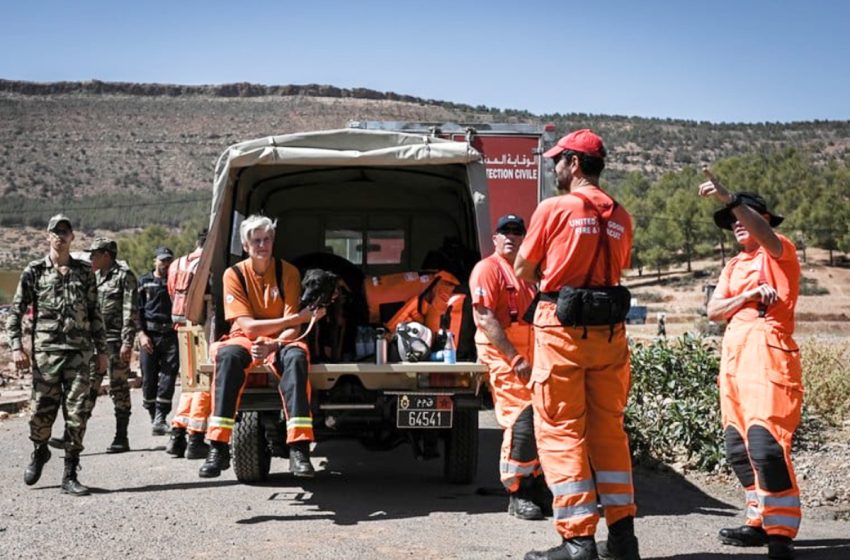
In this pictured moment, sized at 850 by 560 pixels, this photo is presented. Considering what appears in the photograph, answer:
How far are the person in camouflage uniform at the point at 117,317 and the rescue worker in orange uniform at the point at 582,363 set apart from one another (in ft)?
18.2

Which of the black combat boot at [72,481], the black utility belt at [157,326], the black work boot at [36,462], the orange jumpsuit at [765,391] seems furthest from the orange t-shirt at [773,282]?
the black utility belt at [157,326]

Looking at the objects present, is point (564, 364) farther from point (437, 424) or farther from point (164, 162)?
point (164, 162)

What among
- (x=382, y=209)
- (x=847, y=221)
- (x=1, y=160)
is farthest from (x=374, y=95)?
(x=382, y=209)

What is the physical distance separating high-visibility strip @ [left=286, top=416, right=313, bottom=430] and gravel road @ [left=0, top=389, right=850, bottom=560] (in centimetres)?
57

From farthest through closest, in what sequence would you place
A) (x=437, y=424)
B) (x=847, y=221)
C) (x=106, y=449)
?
(x=847, y=221) < (x=106, y=449) < (x=437, y=424)

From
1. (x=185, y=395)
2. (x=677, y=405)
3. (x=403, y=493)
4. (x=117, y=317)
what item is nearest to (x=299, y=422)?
(x=403, y=493)

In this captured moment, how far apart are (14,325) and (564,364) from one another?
15.3 feet

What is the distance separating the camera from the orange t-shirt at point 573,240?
18.1 feet

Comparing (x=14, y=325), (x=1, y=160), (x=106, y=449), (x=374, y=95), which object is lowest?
(x=106, y=449)

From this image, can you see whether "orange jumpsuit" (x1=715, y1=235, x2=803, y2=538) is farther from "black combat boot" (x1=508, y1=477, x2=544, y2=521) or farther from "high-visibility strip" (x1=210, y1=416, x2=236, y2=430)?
"high-visibility strip" (x1=210, y1=416, x2=236, y2=430)

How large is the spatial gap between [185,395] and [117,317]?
1.56 metres

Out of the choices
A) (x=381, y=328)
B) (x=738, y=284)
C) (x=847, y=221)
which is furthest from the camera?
(x=847, y=221)

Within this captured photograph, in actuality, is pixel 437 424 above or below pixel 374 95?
below

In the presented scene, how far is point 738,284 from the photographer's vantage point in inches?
248
